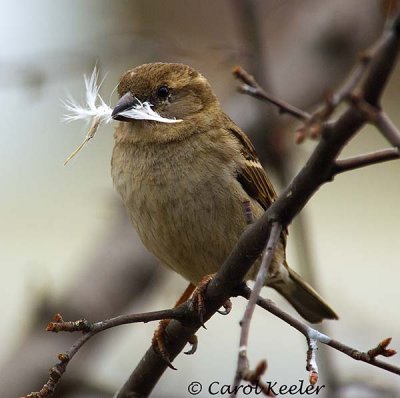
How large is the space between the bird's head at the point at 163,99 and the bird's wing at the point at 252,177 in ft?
0.74

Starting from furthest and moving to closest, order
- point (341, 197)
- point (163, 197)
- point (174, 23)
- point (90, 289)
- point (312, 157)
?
point (174, 23)
point (341, 197)
point (90, 289)
point (163, 197)
point (312, 157)

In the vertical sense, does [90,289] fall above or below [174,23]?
below

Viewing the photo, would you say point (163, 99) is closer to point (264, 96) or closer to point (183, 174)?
point (183, 174)

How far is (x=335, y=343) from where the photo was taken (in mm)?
2793

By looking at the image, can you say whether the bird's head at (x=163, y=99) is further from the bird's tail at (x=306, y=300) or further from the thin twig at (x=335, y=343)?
the thin twig at (x=335, y=343)

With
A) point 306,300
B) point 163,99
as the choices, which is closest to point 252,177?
point 163,99

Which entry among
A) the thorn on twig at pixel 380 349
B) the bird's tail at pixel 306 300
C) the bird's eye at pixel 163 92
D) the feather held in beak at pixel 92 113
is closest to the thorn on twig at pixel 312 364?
the thorn on twig at pixel 380 349

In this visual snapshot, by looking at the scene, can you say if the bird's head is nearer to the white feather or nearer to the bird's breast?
the white feather

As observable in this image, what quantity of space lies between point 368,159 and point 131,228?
13.1 ft

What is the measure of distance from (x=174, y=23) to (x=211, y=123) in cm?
663

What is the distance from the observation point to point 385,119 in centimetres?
204

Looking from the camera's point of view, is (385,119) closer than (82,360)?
Yes

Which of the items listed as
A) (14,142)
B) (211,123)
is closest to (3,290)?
(14,142)

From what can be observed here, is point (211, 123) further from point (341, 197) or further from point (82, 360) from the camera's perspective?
point (341, 197)
